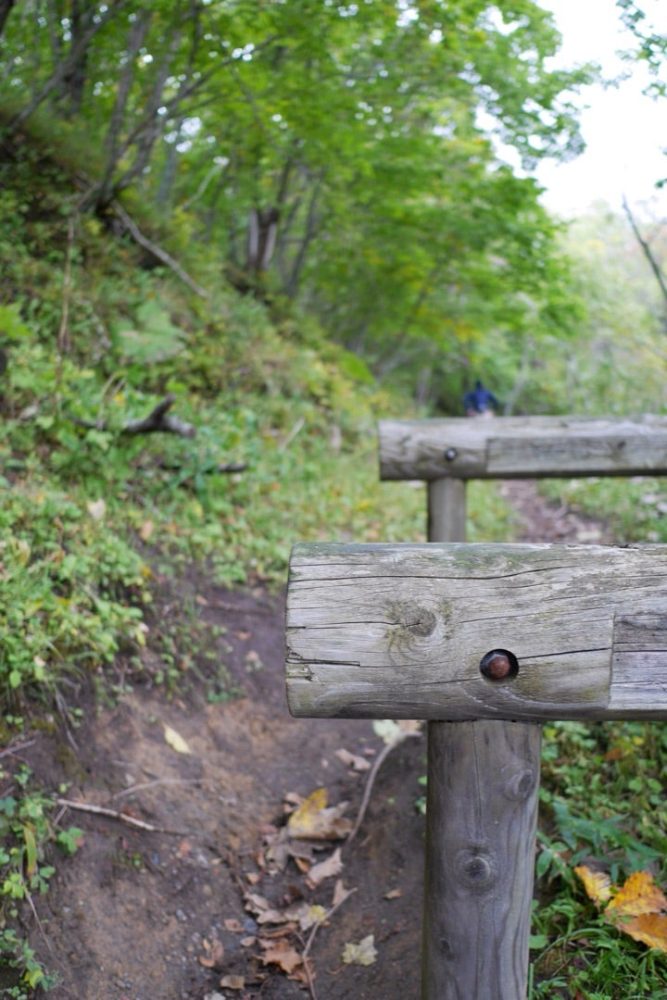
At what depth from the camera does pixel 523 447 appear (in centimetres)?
460

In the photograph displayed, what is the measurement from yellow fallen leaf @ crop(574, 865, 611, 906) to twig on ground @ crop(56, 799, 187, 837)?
156cm

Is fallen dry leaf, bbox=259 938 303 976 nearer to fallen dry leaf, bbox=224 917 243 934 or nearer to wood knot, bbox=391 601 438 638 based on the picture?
fallen dry leaf, bbox=224 917 243 934

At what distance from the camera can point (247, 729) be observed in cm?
407

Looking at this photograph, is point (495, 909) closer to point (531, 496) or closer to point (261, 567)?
point (261, 567)

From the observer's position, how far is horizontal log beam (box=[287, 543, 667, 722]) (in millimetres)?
1688

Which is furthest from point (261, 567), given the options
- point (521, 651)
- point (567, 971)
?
point (521, 651)

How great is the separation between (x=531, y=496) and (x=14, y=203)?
300 inches

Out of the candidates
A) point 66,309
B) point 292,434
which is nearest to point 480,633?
point 66,309

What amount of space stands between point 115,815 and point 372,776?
122cm

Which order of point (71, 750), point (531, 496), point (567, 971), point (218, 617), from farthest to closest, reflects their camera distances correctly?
point (531, 496)
point (218, 617)
point (71, 750)
point (567, 971)

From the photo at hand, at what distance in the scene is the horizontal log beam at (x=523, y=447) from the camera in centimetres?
453

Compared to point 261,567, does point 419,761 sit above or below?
below

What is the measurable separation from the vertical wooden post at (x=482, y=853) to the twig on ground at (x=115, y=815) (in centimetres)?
154

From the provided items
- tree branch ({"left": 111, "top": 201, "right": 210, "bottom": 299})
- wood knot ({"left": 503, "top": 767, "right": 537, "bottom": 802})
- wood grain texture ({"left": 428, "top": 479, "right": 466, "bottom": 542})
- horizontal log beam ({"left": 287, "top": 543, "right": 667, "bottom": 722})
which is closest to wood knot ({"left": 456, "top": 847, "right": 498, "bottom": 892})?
wood knot ({"left": 503, "top": 767, "right": 537, "bottom": 802})
